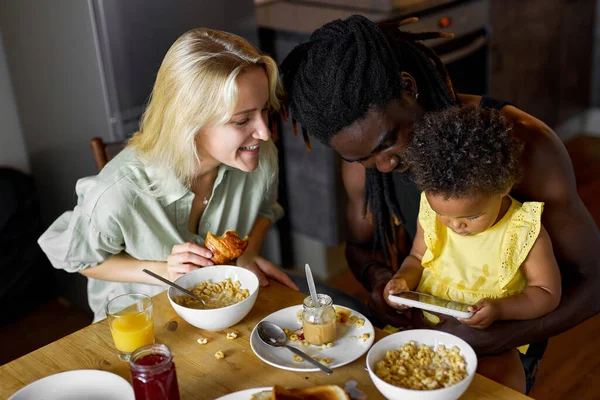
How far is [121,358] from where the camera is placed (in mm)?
1334

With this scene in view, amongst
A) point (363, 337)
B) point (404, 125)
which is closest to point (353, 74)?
point (404, 125)

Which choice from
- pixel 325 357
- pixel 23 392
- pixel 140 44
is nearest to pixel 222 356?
pixel 325 357

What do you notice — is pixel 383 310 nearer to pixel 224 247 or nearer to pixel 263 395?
pixel 224 247

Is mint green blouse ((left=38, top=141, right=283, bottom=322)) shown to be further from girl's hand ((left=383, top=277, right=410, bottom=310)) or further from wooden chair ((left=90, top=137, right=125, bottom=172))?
girl's hand ((left=383, top=277, right=410, bottom=310))

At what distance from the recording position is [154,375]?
1.13 meters

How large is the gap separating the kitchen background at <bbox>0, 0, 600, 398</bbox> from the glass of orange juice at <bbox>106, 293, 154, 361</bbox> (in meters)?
1.15

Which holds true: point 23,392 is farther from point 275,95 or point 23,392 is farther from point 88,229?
point 275,95

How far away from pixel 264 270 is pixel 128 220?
0.34 metres

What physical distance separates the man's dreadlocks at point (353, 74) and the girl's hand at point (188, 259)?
0.35 meters

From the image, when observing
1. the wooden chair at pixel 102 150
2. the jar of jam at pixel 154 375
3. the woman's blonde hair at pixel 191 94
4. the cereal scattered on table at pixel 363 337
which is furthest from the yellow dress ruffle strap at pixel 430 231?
the wooden chair at pixel 102 150

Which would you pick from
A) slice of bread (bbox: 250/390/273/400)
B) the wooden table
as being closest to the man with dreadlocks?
the wooden table

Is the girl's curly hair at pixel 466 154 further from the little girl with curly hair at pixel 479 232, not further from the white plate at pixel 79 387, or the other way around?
the white plate at pixel 79 387

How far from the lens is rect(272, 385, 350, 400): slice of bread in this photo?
1.15 metres

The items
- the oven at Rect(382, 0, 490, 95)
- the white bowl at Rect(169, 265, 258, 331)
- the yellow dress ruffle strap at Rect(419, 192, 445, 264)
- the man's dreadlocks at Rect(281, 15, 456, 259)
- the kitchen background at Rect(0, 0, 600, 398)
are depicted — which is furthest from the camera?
the oven at Rect(382, 0, 490, 95)
